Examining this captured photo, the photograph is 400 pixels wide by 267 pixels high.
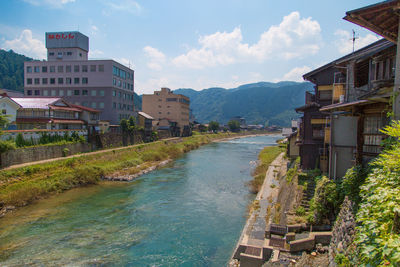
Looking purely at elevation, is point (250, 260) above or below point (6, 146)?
below

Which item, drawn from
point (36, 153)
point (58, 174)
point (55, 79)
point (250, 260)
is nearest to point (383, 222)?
point (250, 260)

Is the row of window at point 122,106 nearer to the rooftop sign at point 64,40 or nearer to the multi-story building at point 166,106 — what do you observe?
the rooftop sign at point 64,40

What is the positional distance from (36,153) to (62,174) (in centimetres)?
467

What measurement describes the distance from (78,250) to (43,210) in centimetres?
719

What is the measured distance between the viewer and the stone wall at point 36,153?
22500mm

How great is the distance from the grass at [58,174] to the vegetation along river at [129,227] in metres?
1.08

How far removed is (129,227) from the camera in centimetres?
1489

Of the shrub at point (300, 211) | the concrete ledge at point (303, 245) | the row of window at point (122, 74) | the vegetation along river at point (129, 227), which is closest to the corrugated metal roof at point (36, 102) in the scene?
the vegetation along river at point (129, 227)

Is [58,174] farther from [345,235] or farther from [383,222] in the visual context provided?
[383,222]

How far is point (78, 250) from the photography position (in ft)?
39.9

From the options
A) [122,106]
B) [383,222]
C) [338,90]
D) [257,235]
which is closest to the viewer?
[383,222]

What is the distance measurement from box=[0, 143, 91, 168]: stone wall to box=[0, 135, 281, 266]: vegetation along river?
20.2 feet

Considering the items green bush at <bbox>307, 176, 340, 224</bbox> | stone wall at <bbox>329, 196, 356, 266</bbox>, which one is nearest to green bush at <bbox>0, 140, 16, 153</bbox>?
green bush at <bbox>307, 176, 340, 224</bbox>

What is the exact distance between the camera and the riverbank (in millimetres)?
18688
